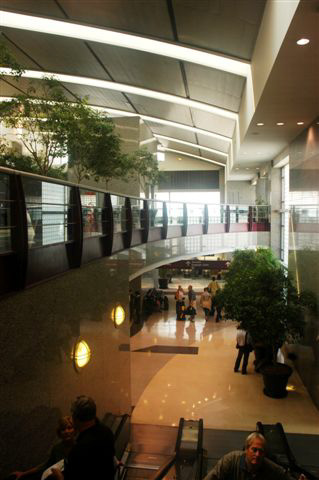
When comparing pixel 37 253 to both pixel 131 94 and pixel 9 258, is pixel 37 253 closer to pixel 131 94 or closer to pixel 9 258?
pixel 9 258

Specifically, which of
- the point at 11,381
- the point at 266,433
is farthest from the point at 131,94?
the point at 11,381

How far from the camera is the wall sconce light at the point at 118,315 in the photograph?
6.58 metres

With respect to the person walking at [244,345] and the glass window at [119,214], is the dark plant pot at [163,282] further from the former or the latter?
the glass window at [119,214]

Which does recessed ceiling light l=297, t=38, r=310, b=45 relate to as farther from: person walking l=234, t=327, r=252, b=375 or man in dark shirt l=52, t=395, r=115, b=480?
person walking l=234, t=327, r=252, b=375

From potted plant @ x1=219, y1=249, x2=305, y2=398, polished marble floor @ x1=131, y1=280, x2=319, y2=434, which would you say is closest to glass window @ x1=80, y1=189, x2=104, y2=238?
polished marble floor @ x1=131, y1=280, x2=319, y2=434

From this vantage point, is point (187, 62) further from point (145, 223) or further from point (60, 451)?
point (60, 451)

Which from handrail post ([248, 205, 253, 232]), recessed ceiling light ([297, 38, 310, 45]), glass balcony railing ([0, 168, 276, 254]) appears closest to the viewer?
glass balcony railing ([0, 168, 276, 254])

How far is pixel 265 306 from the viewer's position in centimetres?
873

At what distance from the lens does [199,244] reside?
14.8m

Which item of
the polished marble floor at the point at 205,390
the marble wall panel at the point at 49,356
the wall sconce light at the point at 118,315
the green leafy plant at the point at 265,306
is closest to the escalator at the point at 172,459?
the marble wall panel at the point at 49,356

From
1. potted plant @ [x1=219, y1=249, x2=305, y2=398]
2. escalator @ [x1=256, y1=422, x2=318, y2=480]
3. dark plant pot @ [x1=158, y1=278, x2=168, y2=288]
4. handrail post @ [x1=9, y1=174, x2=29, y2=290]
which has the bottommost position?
dark plant pot @ [x1=158, y1=278, x2=168, y2=288]

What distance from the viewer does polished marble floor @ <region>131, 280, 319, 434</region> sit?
7.61 m

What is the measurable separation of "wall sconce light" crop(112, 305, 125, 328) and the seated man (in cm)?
372

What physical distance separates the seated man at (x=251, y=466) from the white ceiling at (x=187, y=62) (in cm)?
397
